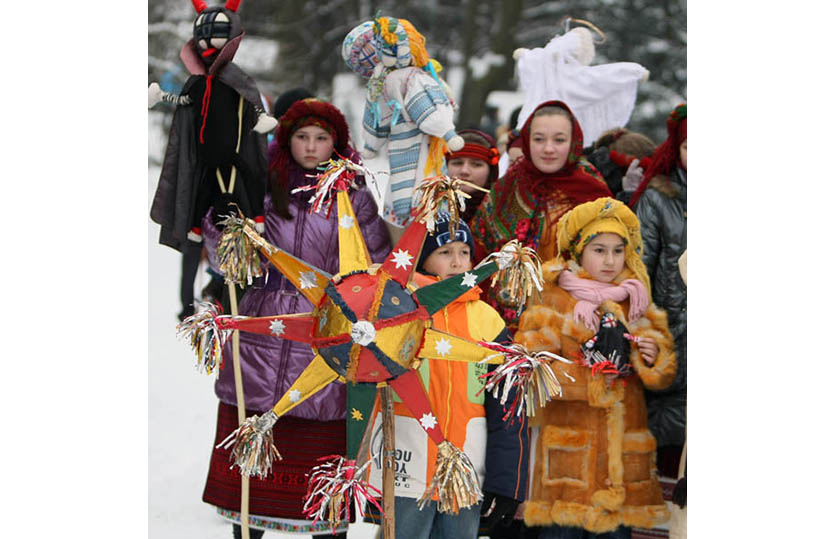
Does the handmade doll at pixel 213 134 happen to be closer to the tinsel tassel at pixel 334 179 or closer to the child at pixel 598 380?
the tinsel tassel at pixel 334 179

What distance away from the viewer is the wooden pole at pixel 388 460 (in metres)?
2.23

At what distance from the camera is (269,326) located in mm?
2205

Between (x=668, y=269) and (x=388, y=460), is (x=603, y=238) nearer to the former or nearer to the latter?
(x=668, y=269)

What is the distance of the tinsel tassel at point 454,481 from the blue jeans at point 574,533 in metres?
0.91

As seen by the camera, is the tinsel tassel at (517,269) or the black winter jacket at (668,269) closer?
the tinsel tassel at (517,269)

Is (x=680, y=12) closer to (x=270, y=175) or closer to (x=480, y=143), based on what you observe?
(x=480, y=143)

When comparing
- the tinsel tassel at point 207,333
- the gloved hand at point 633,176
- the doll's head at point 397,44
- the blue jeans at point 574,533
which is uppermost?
the doll's head at point 397,44

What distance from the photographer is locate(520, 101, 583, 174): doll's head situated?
304 cm

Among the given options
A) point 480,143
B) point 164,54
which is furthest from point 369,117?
point 164,54

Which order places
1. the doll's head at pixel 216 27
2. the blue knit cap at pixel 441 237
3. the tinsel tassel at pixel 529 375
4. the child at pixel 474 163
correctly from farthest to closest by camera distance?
1. the child at pixel 474 163
2. the doll's head at pixel 216 27
3. the blue knit cap at pixel 441 237
4. the tinsel tassel at pixel 529 375

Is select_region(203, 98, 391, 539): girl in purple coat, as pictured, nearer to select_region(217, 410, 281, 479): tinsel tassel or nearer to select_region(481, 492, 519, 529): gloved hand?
select_region(481, 492, 519, 529): gloved hand

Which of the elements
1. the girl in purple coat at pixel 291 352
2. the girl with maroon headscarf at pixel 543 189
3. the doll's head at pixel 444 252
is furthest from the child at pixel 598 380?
the girl in purple coat at pixel 291 352

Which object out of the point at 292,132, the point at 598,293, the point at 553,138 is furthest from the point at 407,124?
the point at 598,293

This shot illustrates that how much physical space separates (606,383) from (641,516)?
0.43m
